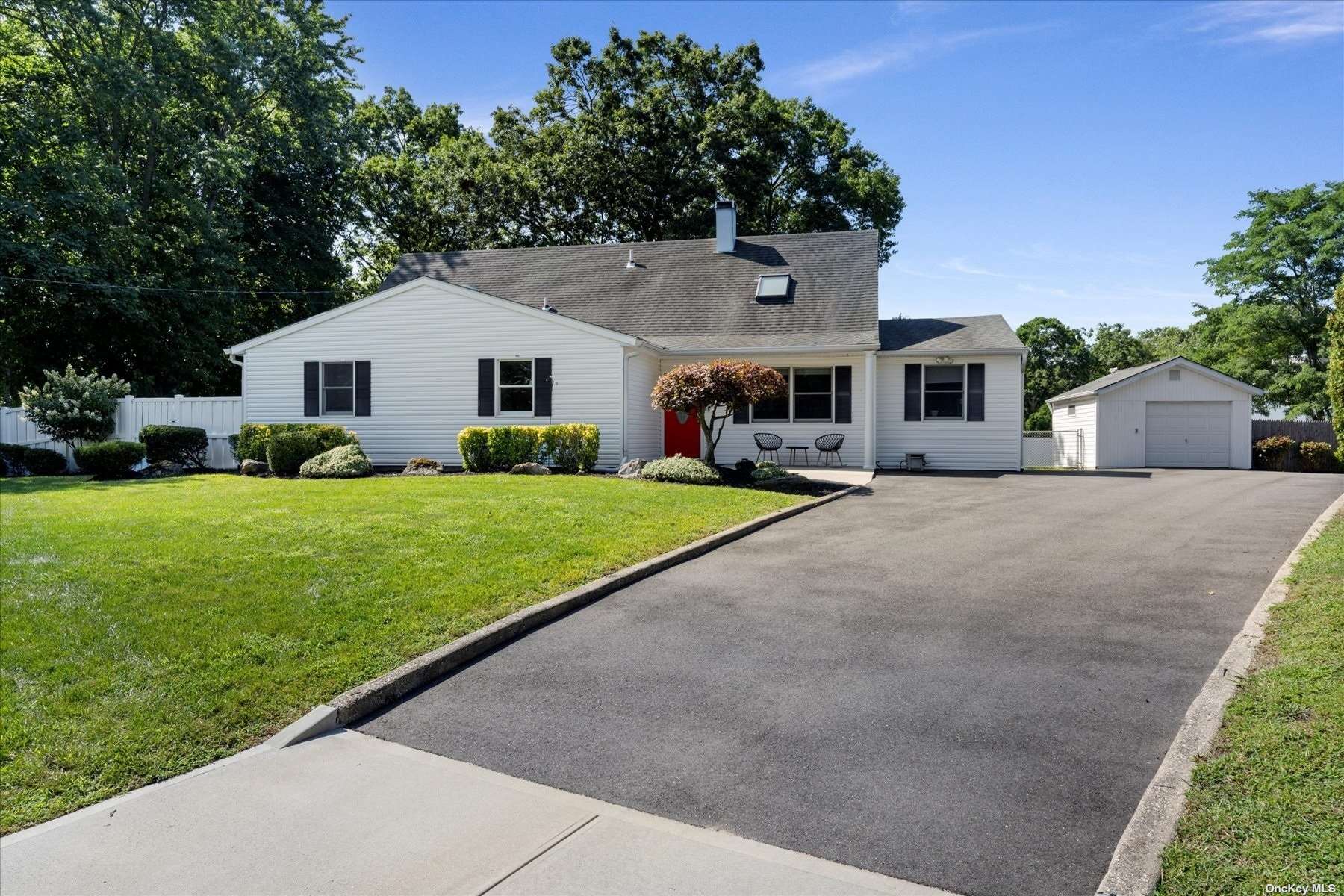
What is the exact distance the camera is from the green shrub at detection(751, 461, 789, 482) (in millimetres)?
14289

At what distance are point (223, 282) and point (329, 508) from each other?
21755mm

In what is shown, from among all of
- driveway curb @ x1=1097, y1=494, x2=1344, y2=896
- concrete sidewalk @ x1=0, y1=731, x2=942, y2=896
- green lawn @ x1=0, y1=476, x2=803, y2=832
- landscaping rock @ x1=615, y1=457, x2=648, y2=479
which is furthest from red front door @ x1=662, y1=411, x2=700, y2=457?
concrete sidewalk @ x1=0, y1=731, x2=942, y2=896

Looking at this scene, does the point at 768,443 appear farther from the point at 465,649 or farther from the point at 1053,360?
the point at 1053,360

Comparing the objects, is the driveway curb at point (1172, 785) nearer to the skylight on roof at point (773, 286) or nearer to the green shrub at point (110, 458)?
the skylight on roof at point (773, 286)

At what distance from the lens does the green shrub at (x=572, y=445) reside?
52.7 ft

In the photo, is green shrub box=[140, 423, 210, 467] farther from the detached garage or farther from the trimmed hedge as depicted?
the detached garage

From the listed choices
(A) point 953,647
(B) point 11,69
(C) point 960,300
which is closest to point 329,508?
(A) point 953,647

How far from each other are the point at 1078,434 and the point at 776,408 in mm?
→ 11942

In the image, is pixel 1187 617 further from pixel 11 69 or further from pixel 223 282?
pixel 11 69

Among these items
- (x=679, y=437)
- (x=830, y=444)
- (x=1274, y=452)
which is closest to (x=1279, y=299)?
(x=1274, y=452)

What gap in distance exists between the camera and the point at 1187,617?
6105mm

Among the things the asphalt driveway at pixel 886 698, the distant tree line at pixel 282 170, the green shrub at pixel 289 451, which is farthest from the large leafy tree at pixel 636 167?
the asphalt driveway at pixel 886 698

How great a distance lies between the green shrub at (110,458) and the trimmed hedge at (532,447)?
21.0ft

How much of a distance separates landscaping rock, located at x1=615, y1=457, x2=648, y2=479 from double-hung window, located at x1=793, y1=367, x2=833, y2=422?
217 inches
